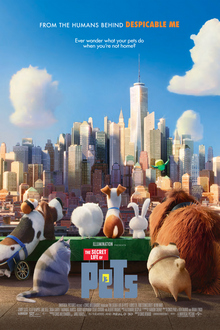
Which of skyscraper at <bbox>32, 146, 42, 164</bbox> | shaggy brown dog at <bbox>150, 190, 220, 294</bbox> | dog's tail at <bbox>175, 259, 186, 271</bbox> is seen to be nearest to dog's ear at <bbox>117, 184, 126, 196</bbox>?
shaggy brown dog at <bbox>150, 190, 220, 294</bbox>

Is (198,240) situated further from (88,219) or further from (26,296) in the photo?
(26,296)

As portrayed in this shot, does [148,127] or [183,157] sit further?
[183,157]

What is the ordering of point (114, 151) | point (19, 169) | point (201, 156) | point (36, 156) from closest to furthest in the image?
point (201, 156), point (114, 151), point (36, 156), point (19, 169)

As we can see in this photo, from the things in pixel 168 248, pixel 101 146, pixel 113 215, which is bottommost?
pixel 168 248

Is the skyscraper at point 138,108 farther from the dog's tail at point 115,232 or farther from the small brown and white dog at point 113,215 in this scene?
the dog's tail at point 115,232

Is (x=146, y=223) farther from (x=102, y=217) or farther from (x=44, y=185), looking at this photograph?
(x=44, y=185)

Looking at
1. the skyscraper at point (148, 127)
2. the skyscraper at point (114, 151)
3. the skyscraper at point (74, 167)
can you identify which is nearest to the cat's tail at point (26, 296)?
the skyscraper at point (148, 127)

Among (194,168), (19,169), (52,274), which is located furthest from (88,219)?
(19,169)
